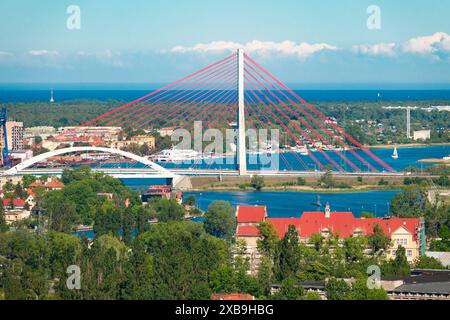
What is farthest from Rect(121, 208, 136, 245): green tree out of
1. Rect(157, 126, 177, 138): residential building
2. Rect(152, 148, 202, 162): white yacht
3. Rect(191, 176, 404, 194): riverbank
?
Rect(157, 126, 177, 138): residential building

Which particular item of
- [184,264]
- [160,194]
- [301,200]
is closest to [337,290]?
[184,264]

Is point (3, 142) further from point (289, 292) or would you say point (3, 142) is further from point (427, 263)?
→ point (289, 292)

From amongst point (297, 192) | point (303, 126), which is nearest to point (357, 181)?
point (297, 192)

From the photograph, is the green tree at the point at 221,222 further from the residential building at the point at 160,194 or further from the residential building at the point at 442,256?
the residential building at the point at 160,194

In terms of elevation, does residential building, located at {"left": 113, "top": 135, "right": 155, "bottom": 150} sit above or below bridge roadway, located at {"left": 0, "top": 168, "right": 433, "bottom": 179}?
above

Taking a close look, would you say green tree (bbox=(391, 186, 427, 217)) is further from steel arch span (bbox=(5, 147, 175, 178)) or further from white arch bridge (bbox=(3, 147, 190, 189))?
steel arch span (bbox=(5, 147, 175, 178))
